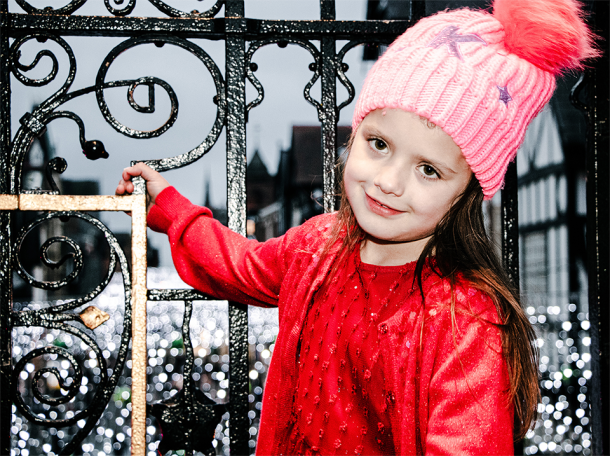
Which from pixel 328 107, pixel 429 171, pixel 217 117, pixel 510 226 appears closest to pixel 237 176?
pixel 217 117

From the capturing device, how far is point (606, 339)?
130 centimetres

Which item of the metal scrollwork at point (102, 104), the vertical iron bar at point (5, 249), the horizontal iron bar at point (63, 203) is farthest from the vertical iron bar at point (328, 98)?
the vertical iron bar at point (5, 249)

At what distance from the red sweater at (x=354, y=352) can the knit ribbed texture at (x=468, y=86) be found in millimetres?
317

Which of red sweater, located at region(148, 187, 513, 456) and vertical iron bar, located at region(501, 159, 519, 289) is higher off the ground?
vertical iron bar, located at region(501, 159, 519, 289)

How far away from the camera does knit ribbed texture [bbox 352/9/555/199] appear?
Result: 3.14 feet

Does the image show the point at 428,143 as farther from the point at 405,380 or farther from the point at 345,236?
the point at 405,380

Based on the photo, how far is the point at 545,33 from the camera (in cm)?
97

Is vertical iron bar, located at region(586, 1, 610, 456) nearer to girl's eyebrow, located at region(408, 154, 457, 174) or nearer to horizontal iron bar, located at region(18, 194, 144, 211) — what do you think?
girl's eyebrow, located at region(408, 154, 457, 174)

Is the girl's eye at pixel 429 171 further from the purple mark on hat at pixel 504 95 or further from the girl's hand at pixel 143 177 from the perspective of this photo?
the girl's hand at pixel 143 177

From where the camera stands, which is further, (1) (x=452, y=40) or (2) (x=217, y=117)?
(2) (x=217, y=117)

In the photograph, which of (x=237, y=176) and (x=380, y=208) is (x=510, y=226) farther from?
(x=237, y=176)

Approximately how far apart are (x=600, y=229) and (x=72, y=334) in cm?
142

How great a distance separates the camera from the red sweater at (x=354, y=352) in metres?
0.95

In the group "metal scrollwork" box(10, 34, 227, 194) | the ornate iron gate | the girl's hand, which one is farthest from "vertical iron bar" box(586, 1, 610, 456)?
the girl's hand
